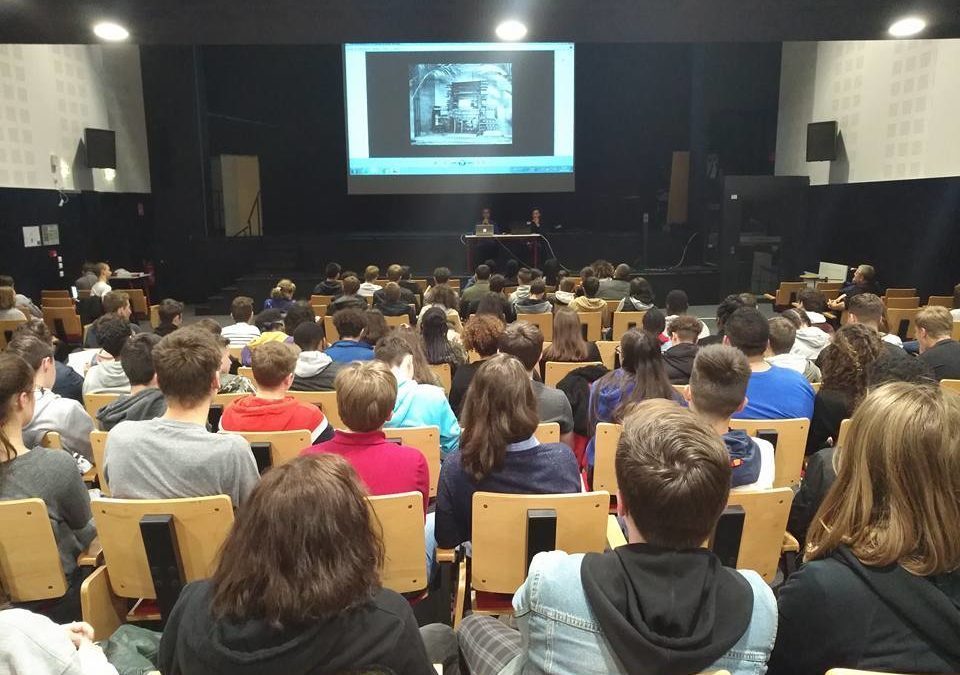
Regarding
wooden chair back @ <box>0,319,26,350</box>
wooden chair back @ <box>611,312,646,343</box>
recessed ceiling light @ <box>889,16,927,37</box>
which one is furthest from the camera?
wooden chair back @ <box>611,312,646,343</box>

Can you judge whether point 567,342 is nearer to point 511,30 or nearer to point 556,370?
point 556,370

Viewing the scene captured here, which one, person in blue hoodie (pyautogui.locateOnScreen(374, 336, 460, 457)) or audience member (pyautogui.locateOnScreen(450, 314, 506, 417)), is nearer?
person in blue hoodie (pyautogui.locateOnScreen(374, 336, 460, 457))

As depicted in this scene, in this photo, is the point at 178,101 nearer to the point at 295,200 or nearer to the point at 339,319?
the point at 295,200

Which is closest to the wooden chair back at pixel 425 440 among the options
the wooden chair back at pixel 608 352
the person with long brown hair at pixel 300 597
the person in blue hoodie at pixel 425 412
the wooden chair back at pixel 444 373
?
the person in blue hoodie at pixel 425 412

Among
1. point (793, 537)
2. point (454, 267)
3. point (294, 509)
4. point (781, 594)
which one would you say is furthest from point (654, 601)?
point (454, 267)

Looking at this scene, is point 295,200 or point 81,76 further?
point 295,200

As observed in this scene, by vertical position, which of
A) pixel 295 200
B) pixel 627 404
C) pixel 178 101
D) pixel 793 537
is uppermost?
pixel 178 101

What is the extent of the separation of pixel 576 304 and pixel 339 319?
309 centimetres

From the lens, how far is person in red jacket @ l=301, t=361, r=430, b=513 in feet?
8.26

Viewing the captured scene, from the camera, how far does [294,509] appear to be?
1302 millimetres

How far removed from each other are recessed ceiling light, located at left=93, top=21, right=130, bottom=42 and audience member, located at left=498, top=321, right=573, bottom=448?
320 centimetres

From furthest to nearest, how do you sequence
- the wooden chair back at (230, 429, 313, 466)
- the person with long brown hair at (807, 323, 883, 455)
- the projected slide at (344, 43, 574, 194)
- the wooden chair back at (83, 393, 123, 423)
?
the projected slide at (344, 43, 574, 194), the wooden chair back at (83, 393, 123, 423), the person with long brown hair at (807, 323, 883, 455), the wooden chair back at (230, 429, 313, 466)

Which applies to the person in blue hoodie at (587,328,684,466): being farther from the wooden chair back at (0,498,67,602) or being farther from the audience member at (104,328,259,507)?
the wooden chair back at (0,498,67,602)

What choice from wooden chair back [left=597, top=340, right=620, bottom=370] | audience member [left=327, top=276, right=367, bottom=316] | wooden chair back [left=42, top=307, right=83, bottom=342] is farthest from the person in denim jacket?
wooden chair back [left=42, top=307, right=83, bottom=342]
